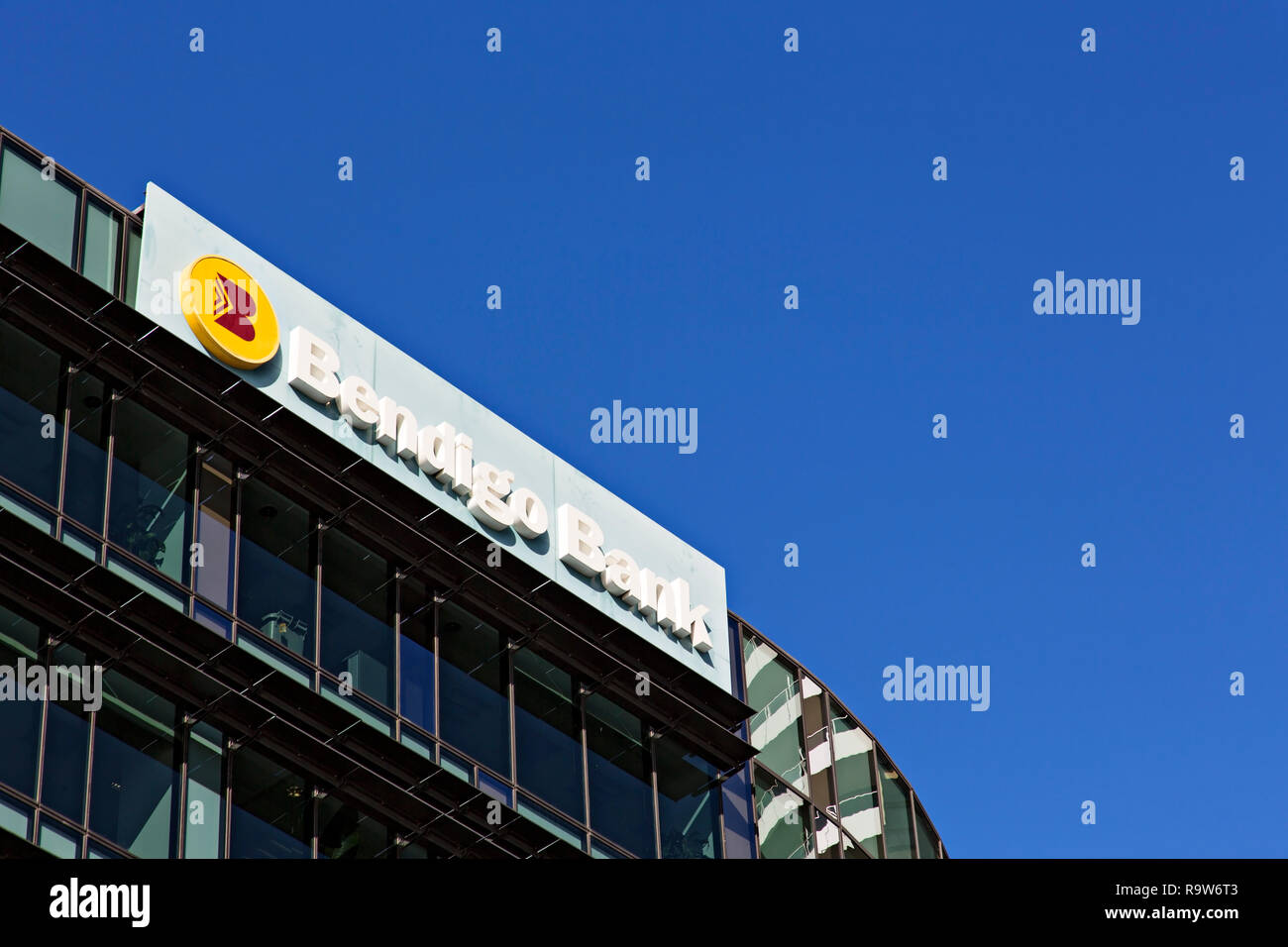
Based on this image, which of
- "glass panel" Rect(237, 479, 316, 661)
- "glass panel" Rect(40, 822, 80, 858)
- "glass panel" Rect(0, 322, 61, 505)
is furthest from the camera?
"glass panel" Rect(237, 479, 316, 661)

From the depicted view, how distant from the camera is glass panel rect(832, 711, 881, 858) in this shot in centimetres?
4316

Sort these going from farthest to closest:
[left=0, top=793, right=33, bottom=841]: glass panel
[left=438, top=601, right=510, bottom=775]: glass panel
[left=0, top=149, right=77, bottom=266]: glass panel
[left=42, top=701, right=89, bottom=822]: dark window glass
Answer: [left=438, top=601, right=510, bottom=775]: glass panel, [left=0, top=149, right=77, bottom=266]: glass panel, [left=42, top=701, right=89, bottom=822]: dark window glass, [left=0, top=793, right=33, bottom=841]: glass panel

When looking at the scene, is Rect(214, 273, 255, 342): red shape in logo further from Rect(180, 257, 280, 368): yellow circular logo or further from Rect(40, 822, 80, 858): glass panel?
Rect(40, 822, 80, 858): glass panel

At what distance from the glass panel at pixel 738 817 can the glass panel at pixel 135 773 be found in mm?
13090

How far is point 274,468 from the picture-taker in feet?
103

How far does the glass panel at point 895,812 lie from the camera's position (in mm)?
44219

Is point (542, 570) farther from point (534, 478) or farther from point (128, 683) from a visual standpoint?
point (128, 683)

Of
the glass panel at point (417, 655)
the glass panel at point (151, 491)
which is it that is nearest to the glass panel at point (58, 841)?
the glass panel at point (151, 491)

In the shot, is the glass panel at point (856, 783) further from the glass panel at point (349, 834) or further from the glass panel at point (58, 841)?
the glass panel at point (58, 841)

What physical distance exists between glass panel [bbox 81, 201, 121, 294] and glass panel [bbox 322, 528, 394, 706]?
18.4 ft

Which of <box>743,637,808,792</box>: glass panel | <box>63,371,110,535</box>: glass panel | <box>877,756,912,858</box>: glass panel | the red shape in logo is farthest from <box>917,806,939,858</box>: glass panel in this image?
<box>63,371,110,535</box>: glass panel

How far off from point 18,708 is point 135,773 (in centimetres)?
204
